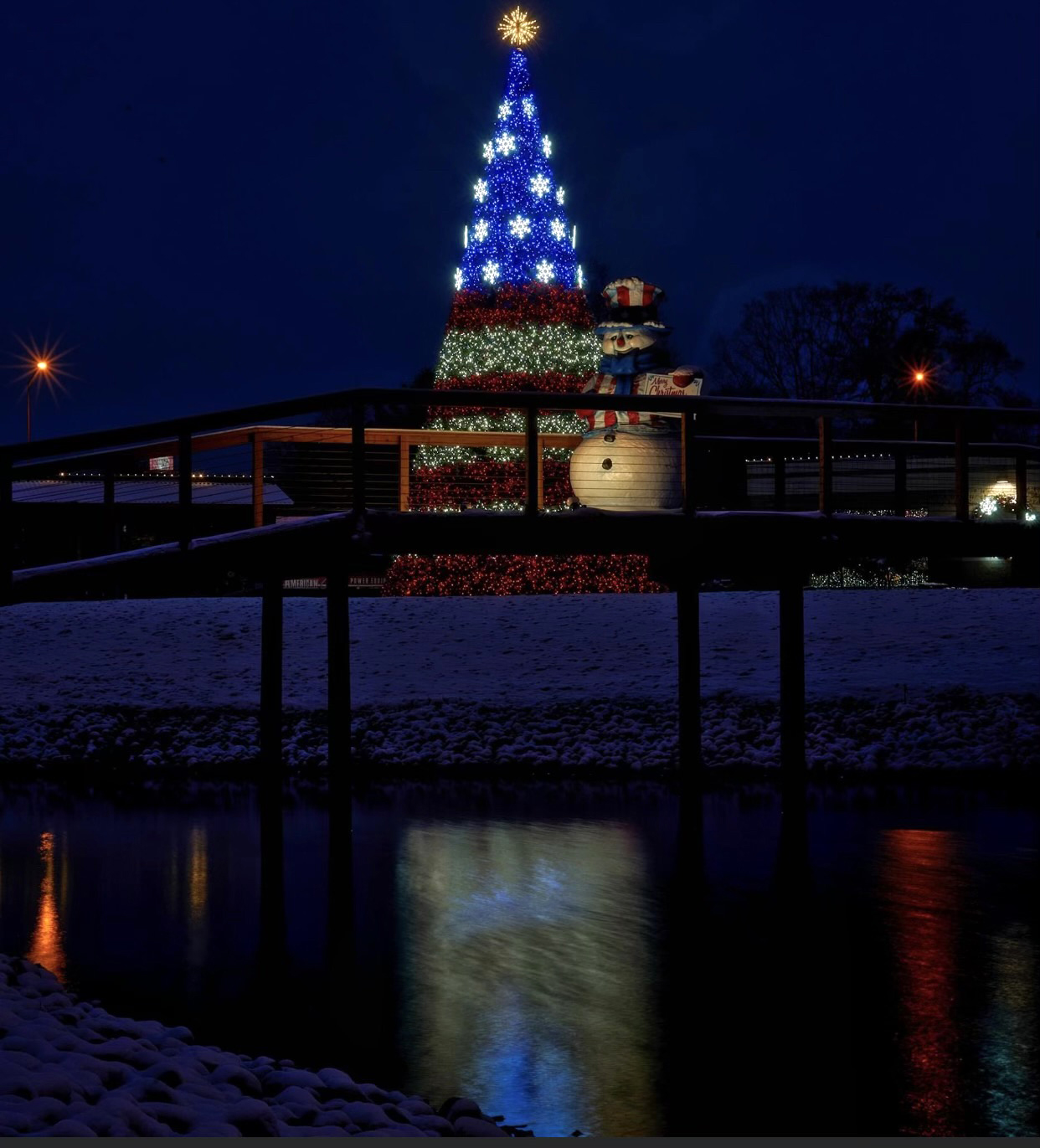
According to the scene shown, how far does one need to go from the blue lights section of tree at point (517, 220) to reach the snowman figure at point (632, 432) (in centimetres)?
1190

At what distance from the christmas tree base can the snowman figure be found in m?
13.4

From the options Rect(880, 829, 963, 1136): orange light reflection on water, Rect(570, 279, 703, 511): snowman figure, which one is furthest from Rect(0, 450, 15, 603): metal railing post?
Rect(880, 829, 963, 1136): orange light reflection on water

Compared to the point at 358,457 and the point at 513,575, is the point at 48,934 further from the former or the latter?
the point at 513,575

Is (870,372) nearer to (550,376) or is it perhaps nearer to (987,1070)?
(550,376)

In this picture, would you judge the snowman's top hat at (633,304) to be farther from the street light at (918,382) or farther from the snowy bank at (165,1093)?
the street light at (918,382)

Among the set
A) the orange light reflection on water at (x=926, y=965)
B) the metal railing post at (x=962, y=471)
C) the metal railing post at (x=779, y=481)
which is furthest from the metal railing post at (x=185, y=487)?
the metal railing post at (x=779, y=481)

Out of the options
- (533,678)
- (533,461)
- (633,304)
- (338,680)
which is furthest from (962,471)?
(533,678)

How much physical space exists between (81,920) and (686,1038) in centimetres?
589

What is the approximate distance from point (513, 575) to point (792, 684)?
1243cm

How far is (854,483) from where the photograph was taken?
41906mm

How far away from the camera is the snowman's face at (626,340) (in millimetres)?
15625

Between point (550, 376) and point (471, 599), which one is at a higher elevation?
point (550, 376)

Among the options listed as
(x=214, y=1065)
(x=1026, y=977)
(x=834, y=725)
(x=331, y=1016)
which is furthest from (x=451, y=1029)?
(x=834, y=725)

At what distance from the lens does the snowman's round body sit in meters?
15.0
